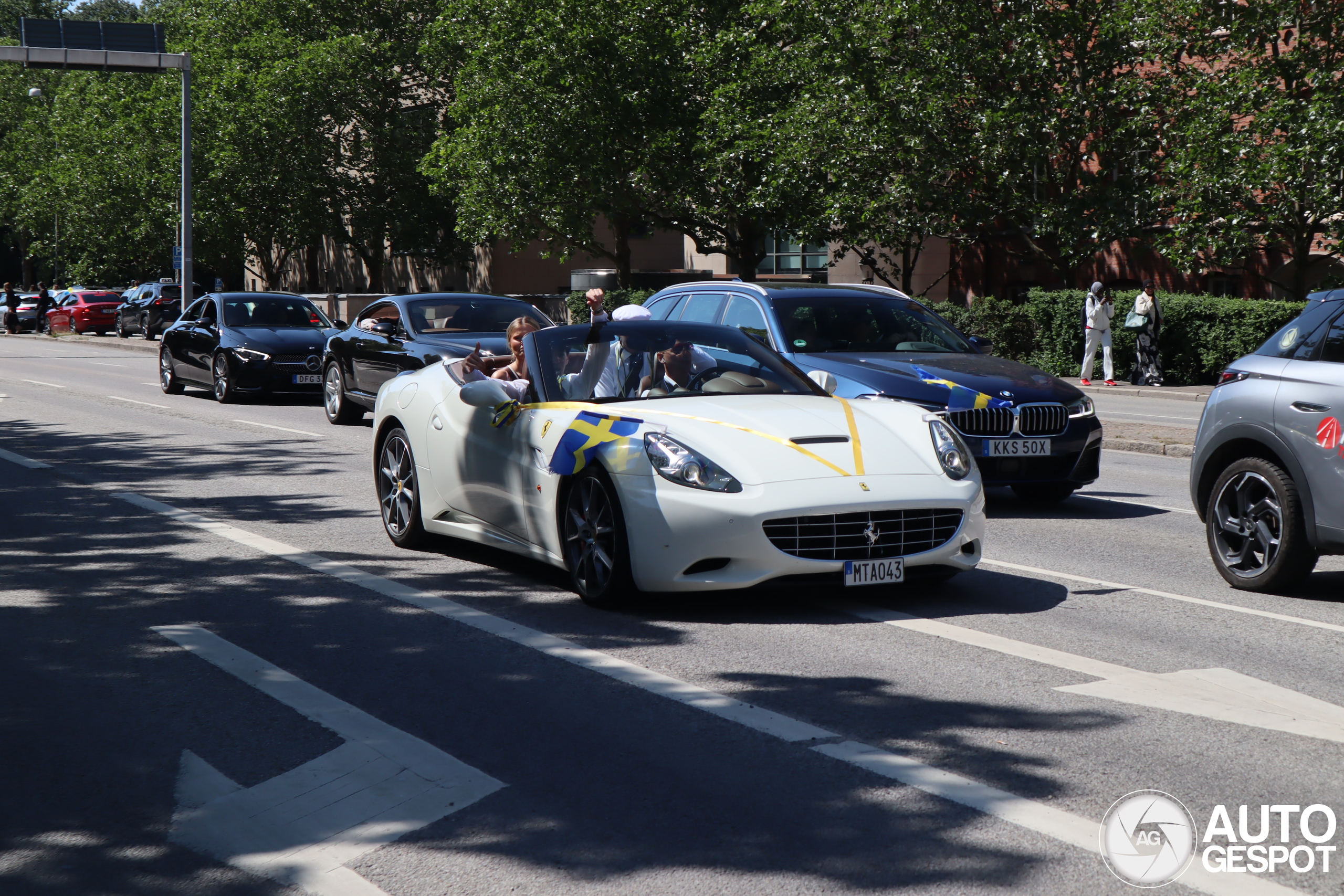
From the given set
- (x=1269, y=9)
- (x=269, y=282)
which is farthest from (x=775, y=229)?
(x=269, y=282)

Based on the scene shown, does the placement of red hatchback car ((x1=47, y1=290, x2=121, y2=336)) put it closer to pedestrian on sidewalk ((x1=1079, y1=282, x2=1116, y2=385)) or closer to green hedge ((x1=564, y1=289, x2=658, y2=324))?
green hedge ((x1=564, y1=289, x2=658, y2=324))

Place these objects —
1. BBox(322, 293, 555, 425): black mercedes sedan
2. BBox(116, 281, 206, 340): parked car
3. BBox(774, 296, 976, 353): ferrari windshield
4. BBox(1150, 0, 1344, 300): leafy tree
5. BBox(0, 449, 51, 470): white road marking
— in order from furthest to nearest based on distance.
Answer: BBox(116, 281, 206, 340): parked car
BBox(1150, 0, 1344, 300): leafy tree
BBox(322, 293, 555, 425): black mercedes sedan
BBox(0, 449, 51, 470): white road marking
BBox(774, 296, 976, 353): ferrari windshield

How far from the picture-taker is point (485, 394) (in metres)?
7.85

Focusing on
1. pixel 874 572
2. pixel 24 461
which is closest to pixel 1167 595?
pixel 874 572

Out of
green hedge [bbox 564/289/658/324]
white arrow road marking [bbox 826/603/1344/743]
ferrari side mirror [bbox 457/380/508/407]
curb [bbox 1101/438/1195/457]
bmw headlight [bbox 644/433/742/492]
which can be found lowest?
white arrow road marking [bbox 826/603/1344/743]

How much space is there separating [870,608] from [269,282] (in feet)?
186

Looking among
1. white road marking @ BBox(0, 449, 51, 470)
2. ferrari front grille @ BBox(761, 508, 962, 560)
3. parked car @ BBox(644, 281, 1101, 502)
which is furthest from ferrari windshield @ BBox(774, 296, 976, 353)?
white road marking @ BBox(0, 449, 51, 470)

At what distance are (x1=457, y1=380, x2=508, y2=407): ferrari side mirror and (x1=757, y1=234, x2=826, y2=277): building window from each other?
145 feet

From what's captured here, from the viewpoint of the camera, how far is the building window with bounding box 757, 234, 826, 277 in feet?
172

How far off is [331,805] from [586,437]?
3.05m

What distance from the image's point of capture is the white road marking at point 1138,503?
1083 centimetres

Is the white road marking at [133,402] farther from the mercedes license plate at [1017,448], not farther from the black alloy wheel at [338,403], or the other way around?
the mercedes license plate at [1017,448]

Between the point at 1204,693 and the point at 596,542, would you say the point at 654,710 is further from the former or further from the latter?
the point at 1204,693

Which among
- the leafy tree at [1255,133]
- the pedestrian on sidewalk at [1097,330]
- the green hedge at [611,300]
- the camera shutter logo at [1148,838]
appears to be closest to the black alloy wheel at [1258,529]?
the camera shutter logo at [1148,838]
